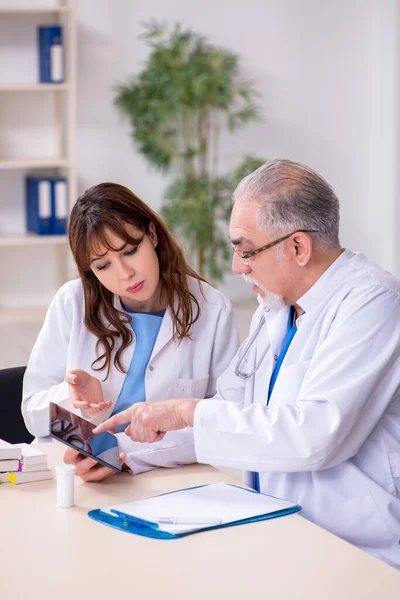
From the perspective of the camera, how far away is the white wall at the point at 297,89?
645 cm

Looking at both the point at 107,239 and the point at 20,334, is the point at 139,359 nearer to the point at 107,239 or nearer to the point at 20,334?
the point at 107,239

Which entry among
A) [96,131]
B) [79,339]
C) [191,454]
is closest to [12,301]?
[96,131]

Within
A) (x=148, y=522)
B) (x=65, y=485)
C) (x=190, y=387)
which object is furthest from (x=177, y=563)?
(x=190, y=387)

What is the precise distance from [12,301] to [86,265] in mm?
4405

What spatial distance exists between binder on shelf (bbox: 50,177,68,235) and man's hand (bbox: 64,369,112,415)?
3917mm

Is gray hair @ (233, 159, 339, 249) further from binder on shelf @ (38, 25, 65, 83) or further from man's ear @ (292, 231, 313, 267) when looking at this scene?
binder on shelf @ (38, 25, 65, 83)

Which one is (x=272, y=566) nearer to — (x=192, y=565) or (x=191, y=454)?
(x=192, y=565)

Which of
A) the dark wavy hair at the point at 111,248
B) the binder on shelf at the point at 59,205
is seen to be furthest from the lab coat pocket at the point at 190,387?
the binder on shelf at the point at 59,205

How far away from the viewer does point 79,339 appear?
224 centimetres

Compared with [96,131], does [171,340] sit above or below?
below

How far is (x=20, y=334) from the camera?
5.71 metres

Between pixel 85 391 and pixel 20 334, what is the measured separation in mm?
3794

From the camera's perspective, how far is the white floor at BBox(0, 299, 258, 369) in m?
5.07

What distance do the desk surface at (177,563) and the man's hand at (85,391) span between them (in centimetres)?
30
